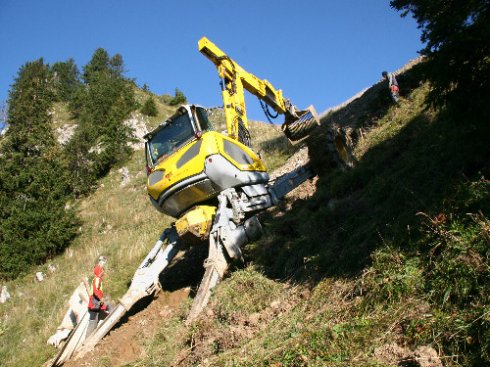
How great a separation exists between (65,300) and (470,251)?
10862 millimetres

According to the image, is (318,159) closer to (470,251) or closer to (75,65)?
(470,251)

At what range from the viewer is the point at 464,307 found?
3.92 meters

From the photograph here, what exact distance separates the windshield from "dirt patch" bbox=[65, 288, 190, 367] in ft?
9.61

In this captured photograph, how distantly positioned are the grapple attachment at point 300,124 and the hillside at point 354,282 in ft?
3.04

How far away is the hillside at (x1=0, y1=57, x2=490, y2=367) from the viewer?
4023 mm

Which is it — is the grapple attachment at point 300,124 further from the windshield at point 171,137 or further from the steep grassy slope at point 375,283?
the windshield at point 171,137

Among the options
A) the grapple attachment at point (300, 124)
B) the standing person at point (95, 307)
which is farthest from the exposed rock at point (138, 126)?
the standing person at point (95, 307)

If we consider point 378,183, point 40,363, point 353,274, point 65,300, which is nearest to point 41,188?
point 65,300

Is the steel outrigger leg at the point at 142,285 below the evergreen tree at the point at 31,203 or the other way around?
below

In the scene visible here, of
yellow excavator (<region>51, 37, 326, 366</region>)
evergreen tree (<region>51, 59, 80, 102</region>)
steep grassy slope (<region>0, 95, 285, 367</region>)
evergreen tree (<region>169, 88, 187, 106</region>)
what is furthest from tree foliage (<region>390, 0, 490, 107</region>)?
evergreen tree (<region>51, 59, 80, 102</region>)

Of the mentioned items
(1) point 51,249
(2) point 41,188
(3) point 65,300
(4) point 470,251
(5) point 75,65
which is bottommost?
(4) point 470,251

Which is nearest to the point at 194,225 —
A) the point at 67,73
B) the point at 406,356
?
the point at 406,356

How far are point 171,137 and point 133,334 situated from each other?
3.96 m

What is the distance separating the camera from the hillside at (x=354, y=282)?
402 centimetres
